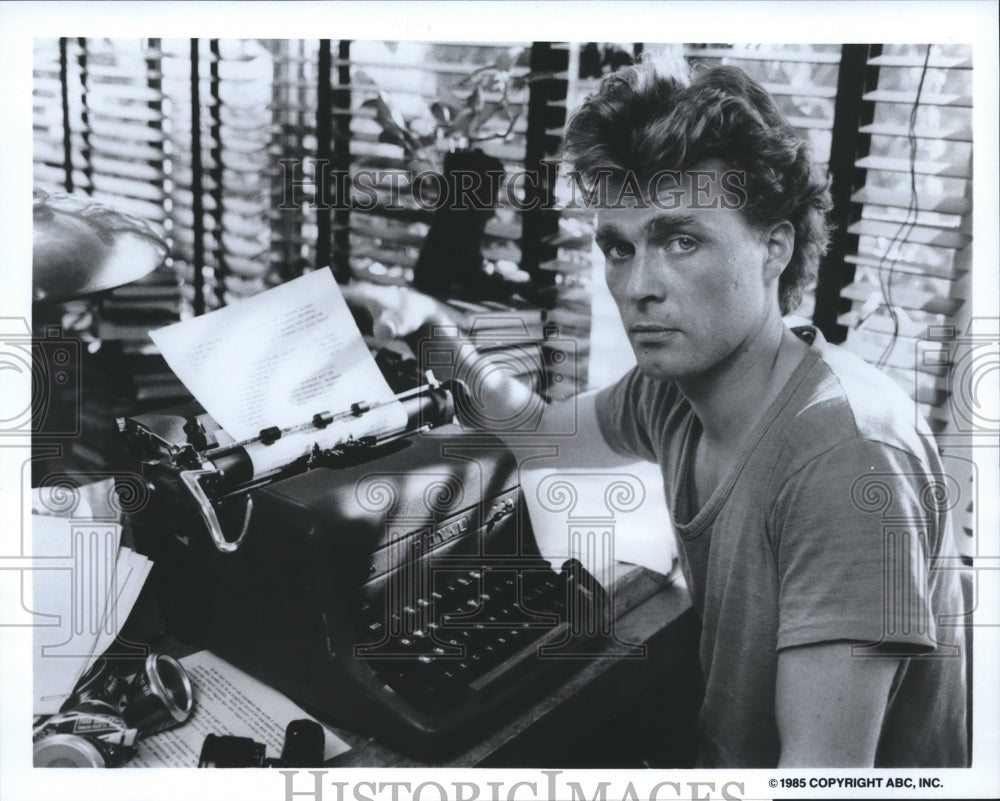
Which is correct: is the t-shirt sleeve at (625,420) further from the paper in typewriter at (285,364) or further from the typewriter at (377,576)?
the paper in typewriter at (285,364)

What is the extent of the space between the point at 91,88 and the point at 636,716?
1.14 meters

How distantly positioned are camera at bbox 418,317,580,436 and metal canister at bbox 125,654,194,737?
20.1 inches

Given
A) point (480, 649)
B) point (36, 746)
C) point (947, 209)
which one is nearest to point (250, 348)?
point (480, 649)

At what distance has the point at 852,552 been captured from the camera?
127cm

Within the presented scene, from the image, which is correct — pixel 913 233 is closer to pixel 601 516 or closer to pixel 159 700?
pixel 601 516

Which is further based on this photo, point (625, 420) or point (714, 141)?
point (625, 420)

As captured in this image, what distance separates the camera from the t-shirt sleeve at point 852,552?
1244mm

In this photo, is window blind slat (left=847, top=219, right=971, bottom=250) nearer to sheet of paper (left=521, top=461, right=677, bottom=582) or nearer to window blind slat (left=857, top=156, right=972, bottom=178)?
window blind slat (left=857, top=156, right=972, bottom=178)


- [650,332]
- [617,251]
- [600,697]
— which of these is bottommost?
[600,697]

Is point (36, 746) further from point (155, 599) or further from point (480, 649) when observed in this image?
point (480, 649)

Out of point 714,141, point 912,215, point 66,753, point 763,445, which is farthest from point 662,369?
point 66,753

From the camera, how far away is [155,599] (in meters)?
1.32

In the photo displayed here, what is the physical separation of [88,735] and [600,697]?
2.28 ft

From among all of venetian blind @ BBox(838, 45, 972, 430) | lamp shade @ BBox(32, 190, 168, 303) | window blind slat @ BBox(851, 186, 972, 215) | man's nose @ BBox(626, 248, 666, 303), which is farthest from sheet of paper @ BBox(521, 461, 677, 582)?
lamp shade @ BBox(32, 190, 168, 303)
